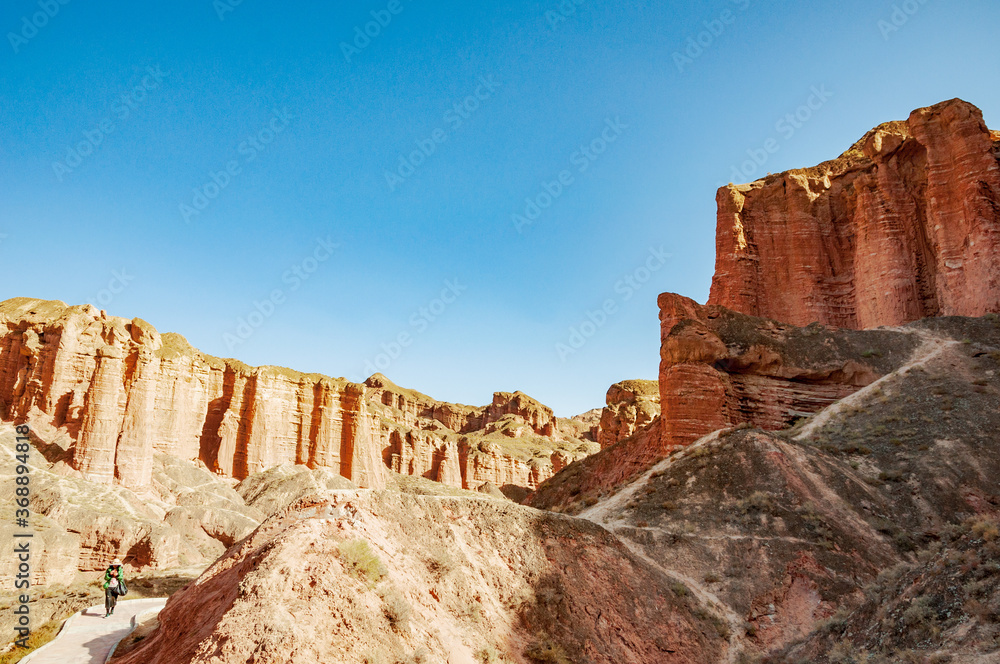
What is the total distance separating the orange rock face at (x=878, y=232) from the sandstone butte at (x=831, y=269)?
0.08m

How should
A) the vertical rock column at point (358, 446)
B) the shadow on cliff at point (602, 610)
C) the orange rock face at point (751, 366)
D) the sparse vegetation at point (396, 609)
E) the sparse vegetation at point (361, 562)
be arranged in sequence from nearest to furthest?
the sparse vegetation at point (396, 609) → the sparse vegetation at point (361, 562) → the shadow on cliff at point (602, 610) → the orange rock face at point (751, 366) → the vertical rock column at point (358, 446)

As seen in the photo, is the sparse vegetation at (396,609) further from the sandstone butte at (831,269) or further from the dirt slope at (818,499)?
the sandstone butte at (831,269)

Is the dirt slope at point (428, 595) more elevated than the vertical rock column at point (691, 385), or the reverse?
the vertical rock column at point (691, 385)

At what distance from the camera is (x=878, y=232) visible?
147ft

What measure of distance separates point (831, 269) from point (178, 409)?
56.7 m

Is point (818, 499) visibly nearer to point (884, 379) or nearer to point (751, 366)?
point (751, 366)

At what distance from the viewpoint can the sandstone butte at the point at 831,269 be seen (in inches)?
1298

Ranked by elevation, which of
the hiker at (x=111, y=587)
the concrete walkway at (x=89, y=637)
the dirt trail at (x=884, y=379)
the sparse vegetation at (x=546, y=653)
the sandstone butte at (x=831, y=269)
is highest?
the sandstone butte at (x=831, y=269)

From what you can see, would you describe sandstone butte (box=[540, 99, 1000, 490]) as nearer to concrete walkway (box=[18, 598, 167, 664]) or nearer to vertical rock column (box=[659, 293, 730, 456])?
vertical rock column (box=[659, 293, 730, 456])

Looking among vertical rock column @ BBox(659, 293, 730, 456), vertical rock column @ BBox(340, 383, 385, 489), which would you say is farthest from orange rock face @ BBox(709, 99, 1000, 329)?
vertical rock column @ BBox(340, 383, 385, 489)

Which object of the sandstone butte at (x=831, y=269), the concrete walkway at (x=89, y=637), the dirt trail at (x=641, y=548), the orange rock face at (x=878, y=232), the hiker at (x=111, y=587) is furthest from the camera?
the orange rock face at (x=878, y=232)

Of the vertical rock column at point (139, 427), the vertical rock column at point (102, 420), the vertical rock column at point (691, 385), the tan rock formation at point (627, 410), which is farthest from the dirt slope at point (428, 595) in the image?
the tan rock formation at point (627, 410)

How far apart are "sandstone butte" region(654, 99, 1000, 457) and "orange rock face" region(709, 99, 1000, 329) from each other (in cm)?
8

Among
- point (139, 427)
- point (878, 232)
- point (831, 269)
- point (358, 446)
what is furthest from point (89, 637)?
point (358, 446)
